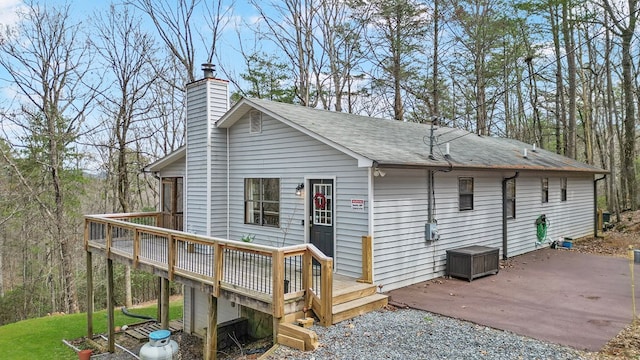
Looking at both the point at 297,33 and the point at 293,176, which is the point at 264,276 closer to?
the point at 293,176

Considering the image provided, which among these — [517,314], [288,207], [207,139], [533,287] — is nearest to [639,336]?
[517,314]

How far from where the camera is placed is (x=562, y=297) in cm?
705

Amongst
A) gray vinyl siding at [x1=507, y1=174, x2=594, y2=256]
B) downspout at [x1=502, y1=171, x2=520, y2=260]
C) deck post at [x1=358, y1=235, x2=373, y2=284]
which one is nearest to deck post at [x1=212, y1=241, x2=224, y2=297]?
deck post at [x1=358, y1=235, x2=373, y2=284]

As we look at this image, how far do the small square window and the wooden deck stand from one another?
11.0 feet

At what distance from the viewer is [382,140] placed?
28.9 feet

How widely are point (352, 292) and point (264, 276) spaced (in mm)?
1713

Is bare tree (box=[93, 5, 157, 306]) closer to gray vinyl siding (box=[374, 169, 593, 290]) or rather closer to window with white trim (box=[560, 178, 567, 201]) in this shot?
gray vinyl siding (box=[374, 169, 593, 290])

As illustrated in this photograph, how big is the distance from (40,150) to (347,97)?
14.8 metres

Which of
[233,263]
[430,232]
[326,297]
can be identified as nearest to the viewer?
[326,297]

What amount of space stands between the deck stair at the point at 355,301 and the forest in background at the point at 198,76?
547 inches

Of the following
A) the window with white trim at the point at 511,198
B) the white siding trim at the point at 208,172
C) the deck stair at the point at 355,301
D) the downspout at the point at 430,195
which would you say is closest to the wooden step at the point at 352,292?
the deck stair at the point at 355,301

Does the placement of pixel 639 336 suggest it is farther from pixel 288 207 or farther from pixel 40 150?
pixel 40 150

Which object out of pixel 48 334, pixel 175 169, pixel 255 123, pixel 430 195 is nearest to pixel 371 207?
pixel 430 195

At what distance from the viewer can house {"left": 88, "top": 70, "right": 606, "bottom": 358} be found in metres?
7.21
